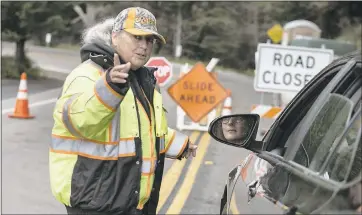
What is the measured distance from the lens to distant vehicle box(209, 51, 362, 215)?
181 cm

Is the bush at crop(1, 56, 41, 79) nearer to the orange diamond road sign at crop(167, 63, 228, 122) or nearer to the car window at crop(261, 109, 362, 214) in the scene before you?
the orange diamond road sign at crop(167, 63, 228, 122)

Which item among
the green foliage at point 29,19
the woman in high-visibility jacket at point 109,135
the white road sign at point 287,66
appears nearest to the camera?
the woman in high-visibility jacket at point 109,135

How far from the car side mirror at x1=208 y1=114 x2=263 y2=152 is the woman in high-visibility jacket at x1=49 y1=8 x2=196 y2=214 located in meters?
0.39

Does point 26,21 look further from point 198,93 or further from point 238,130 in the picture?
point 238,130

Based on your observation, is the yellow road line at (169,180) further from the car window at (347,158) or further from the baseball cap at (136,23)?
the car window at (347,158)

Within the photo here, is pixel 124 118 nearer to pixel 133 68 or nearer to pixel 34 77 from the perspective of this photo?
pixel 133 68

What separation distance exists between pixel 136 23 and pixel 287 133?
932 mm

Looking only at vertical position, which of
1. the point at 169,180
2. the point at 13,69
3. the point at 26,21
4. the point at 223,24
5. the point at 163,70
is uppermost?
the point at 26,21

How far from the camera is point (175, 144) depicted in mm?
3730

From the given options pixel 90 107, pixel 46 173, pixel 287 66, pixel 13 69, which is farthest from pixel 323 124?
pixel 13 69

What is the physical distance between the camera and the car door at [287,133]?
2.22 metres

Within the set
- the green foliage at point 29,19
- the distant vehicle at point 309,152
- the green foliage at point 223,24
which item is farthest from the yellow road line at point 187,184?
→ the green foliage at point 223,24

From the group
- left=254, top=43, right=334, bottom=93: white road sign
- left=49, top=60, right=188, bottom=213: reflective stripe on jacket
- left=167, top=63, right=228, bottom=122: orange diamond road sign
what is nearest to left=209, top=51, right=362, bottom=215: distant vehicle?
left=49, top=60, right=188, bottom=213: reflective stripe on jacket

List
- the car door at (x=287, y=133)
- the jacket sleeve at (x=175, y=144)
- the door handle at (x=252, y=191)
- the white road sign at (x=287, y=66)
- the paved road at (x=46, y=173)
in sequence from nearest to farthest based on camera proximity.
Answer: the car door at (x=287, y=133) < the door handle at (x=252, y=191) < the jacket sleeve at (x=175, y=144) < the paved road at (x=46, y=173) < the white road sign at (x=287, y=66)
